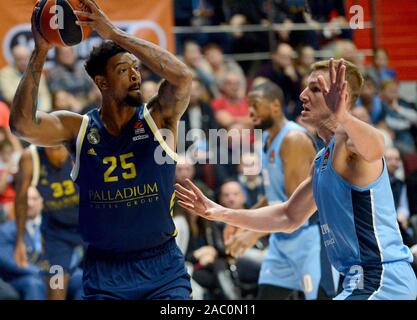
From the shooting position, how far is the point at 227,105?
930 cm

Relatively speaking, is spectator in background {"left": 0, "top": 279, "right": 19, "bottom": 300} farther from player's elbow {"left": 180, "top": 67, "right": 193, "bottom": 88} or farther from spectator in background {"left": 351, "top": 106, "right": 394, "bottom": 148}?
spectator in background {"left": 351, "top": 106, "right": 394, "bottom": 148}

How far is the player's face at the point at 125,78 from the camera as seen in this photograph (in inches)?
184

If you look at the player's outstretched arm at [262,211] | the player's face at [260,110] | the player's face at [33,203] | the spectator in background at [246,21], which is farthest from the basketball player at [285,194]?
the spectator in background at [246,21]

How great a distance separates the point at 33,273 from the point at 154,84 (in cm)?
219

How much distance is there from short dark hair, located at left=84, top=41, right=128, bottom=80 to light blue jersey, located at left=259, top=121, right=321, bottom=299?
6.89 ft

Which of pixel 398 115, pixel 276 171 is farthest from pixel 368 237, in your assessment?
pixel 398 115

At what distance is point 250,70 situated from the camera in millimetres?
9758

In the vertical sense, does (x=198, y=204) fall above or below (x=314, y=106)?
below

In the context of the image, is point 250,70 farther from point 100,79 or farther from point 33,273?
point 100,79

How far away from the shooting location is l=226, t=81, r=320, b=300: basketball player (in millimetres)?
6340

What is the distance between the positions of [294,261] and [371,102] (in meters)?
3.35

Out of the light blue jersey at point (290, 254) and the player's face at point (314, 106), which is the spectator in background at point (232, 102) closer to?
the light blue jersey at point (290, 254)

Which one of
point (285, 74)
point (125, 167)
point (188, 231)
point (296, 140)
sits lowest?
point (188, 231)

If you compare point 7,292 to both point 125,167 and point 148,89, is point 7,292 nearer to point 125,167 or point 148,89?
point 148,89
